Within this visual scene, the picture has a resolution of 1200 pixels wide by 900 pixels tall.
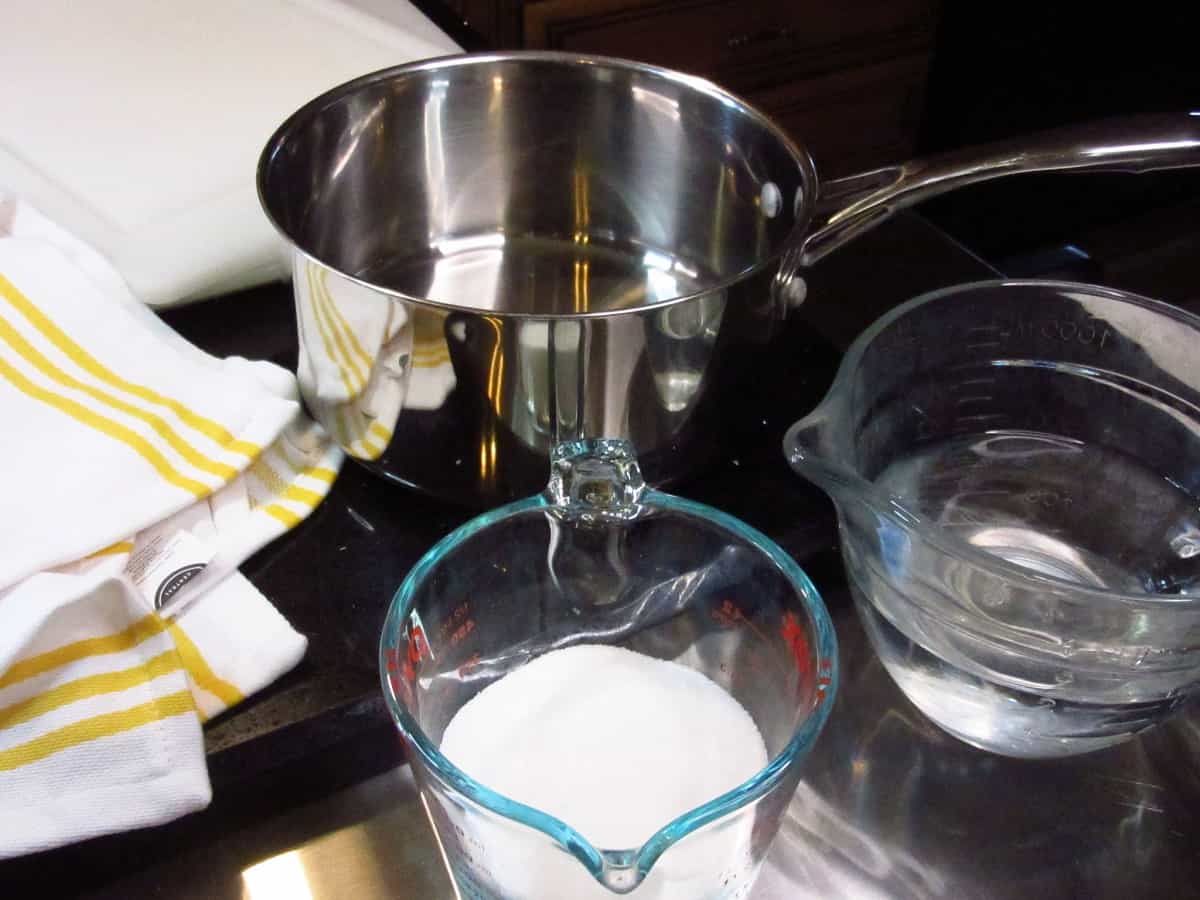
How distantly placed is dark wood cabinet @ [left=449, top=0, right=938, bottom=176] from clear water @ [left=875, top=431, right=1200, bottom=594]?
664 mm

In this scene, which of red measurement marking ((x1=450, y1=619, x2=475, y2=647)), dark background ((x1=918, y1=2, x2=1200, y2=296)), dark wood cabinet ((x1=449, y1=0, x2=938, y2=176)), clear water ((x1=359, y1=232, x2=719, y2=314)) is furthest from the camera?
dark background ((x1=918, y1=2, x2=1200, y2=296))

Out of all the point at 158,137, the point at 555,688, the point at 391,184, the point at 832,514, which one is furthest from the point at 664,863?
the point at 158,137

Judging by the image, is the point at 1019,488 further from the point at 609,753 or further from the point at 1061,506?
the point at 609,753

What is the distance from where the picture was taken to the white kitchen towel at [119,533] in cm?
38

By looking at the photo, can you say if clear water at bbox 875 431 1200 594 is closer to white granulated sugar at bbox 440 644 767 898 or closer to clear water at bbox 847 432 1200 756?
clear water at bbox 847 432 1200 756

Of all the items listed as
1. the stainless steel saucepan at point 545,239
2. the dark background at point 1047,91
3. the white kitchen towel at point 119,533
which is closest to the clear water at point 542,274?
the stainless steel saucepan at point 545,239

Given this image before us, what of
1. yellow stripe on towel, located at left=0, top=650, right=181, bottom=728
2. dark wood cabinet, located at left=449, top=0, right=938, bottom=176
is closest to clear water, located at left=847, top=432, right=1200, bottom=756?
yellow stripe on towel, located at left=0, top=650, right=181, bottom=728

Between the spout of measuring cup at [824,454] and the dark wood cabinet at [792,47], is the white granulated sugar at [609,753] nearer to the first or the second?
the spout of measuring cup at [824,454]

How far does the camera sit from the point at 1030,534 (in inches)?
18.9

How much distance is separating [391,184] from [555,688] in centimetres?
34

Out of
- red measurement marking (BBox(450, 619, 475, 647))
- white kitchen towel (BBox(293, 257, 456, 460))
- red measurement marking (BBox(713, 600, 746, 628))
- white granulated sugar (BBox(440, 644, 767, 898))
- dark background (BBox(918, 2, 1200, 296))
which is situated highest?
white kitchen towel (BBox(293, 257, 456, 460))

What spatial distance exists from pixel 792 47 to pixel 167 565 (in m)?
0.97

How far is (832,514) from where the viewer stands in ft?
1.69

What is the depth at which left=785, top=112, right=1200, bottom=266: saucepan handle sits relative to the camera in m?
0.48
